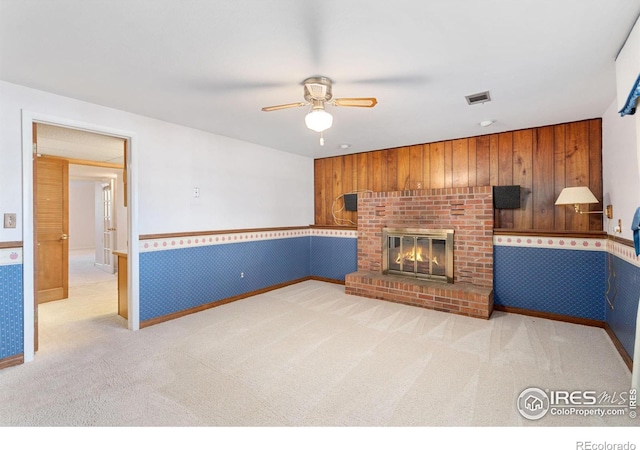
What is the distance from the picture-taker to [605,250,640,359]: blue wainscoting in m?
2.28

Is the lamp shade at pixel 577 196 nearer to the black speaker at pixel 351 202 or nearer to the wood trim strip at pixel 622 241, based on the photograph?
the wood trim strip at pixel 622 241

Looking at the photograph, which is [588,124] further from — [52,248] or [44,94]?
[52,248]

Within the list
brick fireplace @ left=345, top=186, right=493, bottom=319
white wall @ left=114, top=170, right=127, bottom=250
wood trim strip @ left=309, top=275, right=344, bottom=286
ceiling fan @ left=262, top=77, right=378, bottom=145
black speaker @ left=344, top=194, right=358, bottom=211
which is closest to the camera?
ceiling fan @ left=262, top=77, right=378, bottom=145

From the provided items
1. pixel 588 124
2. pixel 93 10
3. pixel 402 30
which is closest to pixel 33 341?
pixel 93 10

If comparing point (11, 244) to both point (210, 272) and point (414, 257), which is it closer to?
point (210, 272)

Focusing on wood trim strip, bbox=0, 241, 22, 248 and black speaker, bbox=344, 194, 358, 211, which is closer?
wood trim strip, bbox=0, 241, 22, 248

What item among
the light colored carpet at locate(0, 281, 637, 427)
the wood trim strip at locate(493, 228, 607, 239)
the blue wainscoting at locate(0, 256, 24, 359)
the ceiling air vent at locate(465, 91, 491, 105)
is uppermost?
the ceiling air vent at locate(465, 91, 491, 105)

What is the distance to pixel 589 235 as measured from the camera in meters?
3.23

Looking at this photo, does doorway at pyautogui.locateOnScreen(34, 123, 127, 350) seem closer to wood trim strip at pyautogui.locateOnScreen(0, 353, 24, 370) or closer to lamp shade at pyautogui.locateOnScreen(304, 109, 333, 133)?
wood trim strip at pyautogui.locateOnScreen(0, 353, 24, 370)

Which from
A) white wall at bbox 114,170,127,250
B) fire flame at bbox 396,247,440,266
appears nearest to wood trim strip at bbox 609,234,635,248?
fire flame at bbox 396,247,440,266

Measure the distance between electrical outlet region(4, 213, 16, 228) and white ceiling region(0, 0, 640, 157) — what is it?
3.41ft

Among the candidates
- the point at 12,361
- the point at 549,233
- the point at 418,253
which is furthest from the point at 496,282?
the point at 12,361

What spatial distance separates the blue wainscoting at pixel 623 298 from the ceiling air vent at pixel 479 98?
5.66 feet

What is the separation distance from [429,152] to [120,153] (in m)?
4.61
